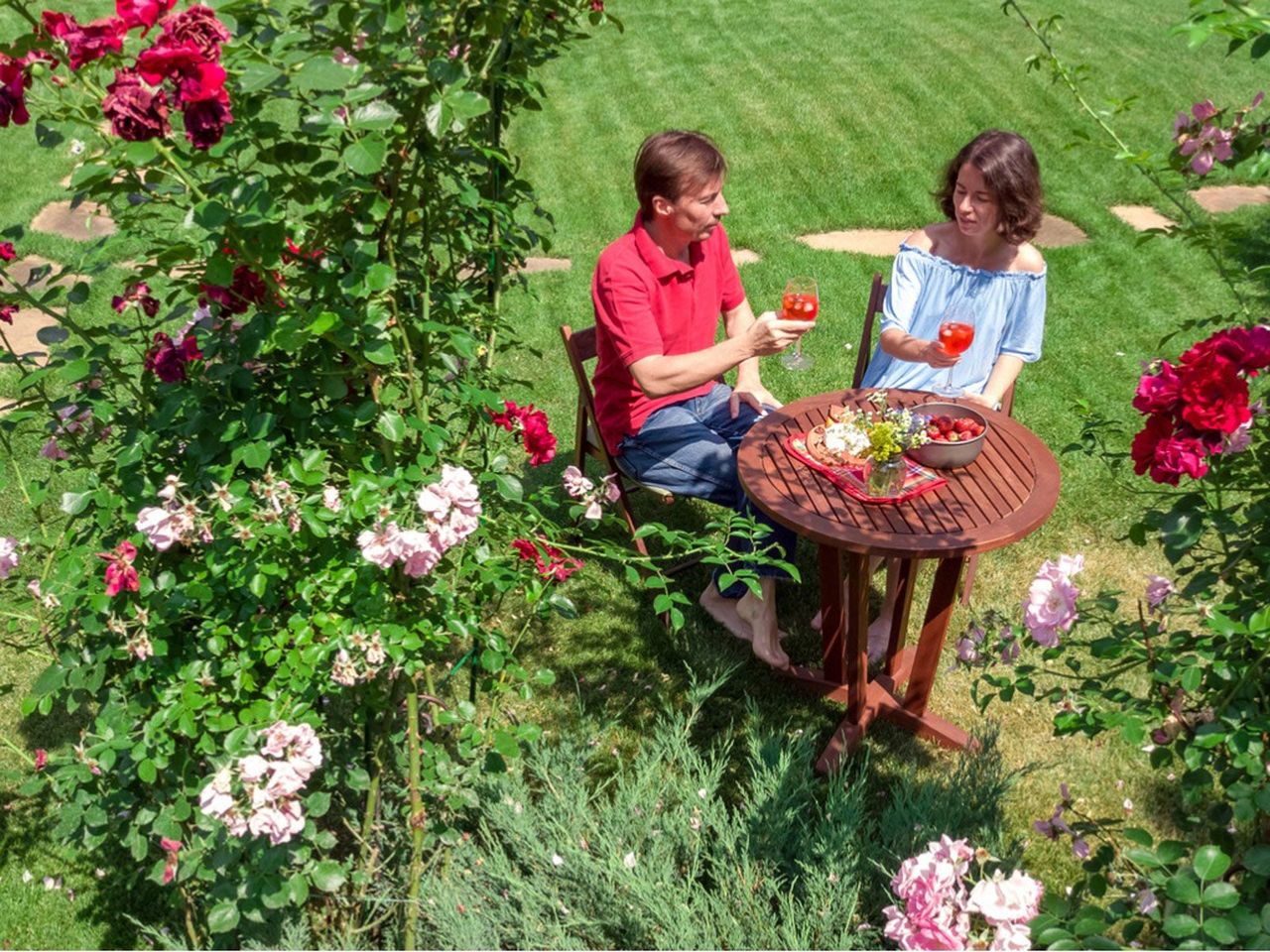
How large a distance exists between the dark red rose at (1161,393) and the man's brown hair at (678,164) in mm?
1953

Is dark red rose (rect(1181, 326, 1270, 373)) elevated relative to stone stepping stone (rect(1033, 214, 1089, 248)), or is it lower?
elevated

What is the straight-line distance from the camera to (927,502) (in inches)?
119

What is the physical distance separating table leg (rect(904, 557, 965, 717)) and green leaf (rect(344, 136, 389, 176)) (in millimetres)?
1995

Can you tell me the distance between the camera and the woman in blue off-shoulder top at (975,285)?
11.9 ft

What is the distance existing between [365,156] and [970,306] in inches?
102

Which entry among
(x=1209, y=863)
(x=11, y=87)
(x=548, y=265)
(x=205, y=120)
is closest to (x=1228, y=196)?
(x=548, y=265)

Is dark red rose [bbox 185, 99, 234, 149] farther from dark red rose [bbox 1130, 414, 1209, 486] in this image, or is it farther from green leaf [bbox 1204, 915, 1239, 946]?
green leaf [bbox 1204, 915, 1239, 946]

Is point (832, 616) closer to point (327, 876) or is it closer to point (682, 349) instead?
point (682, 349)

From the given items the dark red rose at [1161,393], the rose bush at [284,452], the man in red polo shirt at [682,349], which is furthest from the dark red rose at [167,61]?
the man in red polo shirt at [682,349]

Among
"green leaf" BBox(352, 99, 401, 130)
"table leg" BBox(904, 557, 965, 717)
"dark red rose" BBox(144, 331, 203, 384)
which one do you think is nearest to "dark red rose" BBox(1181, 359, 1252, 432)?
"green leaf" BBox(352, 99, 401, 130)

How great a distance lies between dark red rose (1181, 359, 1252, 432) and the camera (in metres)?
1.67

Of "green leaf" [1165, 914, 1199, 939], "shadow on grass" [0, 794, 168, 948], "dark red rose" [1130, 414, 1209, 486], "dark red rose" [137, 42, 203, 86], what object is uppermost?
"dark red rose" [137, 42, 203, 86]

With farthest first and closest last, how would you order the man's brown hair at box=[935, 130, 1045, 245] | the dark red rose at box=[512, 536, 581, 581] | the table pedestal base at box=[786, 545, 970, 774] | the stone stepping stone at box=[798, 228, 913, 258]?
the stone stepping stone at box=[798, 228, 913, 258] → the man's brown hair at box=[935, 130, 1045, 245] → the table pedestal base at box=[786, 545, 970, 774] → the dark red rose at box=[512, 536, 581, 581]

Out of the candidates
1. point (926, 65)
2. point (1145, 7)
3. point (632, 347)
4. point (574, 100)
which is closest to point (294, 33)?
point (632, 347)
